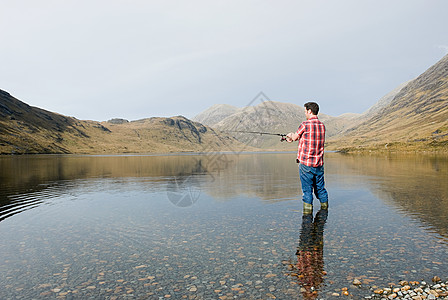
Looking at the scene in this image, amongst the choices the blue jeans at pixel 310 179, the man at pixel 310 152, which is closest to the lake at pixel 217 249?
the blue jeans at pixel 310 179

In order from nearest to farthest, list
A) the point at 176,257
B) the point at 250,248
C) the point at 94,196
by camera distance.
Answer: the point at 176,257 → the point at 250,248 → the point at 94,196

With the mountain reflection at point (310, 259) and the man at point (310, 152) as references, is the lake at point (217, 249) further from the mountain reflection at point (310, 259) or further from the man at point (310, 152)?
the man at point (310, 152)

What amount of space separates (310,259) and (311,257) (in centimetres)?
17

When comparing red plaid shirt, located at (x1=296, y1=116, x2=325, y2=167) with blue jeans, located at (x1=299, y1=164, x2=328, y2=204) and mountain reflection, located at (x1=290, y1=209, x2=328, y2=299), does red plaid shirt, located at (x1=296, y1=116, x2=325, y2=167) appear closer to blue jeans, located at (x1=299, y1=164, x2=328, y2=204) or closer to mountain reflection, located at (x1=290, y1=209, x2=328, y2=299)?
blue jeans, located at (x1=299, y1=164, x2=328, y2=204)

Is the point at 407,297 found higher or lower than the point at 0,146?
lower

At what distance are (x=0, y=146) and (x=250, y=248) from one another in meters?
197

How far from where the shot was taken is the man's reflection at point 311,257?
716 cm

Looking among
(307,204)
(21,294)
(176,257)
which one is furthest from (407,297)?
(21,294)

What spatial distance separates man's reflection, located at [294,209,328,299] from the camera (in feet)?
23.5

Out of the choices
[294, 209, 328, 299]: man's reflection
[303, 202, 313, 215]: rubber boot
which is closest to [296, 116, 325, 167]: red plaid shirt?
[303, 202, 313, 215]: rubber boot

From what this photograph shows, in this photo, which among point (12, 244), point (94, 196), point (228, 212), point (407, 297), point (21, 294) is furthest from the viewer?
point (94, 196)

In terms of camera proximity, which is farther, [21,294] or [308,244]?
[308,244]

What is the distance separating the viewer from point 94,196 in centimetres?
2209

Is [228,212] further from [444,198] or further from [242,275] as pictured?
[444,198]
